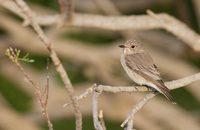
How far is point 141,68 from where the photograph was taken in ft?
16.5

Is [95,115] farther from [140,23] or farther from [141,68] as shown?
[140,23]

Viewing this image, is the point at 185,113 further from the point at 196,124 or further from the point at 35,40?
the point at 35,40

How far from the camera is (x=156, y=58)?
8.15m

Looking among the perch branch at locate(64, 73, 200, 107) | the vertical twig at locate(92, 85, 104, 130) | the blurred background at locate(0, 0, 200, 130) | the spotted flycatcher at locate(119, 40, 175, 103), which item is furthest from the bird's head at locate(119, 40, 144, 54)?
the blurred background at locate(0, 0, 200, 130)

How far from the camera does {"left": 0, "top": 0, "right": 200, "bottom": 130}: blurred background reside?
7.96m

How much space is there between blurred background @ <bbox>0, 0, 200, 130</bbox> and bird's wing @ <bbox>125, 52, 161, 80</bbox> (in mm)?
2502

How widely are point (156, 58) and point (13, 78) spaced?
1496mm

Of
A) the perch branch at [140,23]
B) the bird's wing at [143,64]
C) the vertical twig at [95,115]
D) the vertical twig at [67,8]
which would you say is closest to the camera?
the vertical twig at [95,115]

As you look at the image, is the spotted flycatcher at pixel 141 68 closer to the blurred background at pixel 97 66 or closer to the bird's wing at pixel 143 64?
the bird's wing at pixel 143 64

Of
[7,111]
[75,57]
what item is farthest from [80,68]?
[7,111]

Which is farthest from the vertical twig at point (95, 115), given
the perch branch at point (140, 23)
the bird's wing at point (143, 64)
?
the perch branch at point (140, 23)

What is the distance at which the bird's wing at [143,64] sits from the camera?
4.95 meters

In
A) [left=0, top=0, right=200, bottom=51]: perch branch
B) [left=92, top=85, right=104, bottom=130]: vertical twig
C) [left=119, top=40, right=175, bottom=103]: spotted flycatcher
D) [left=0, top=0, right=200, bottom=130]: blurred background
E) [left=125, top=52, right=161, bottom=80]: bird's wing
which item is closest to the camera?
[left=92, top=85, right=104, bottom=130]: vertical twig

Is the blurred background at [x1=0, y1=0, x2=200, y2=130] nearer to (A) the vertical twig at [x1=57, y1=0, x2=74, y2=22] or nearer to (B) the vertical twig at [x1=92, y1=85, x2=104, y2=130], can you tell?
(A) the vertical twig at [x1=57, y1=0, x2=74, y2=22]
